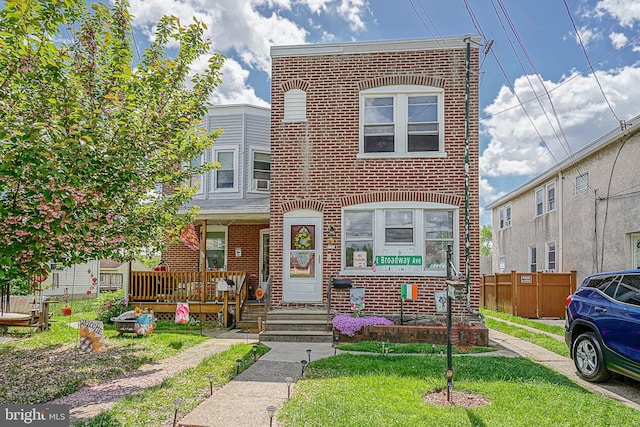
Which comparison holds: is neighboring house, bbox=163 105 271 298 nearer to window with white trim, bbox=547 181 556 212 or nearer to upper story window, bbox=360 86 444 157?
upper story window, bbox=360 86 444 157

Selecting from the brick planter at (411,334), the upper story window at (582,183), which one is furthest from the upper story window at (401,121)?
the upper story window at (582,183)

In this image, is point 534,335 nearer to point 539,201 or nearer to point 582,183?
point 582,183

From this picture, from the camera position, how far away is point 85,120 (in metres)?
5.18

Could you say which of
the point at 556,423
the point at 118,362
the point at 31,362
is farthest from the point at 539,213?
the point at 31,362

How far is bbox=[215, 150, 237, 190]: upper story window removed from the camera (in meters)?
15.9

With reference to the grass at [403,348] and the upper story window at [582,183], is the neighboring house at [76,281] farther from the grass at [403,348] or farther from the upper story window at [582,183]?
the upper story window at [582,183]

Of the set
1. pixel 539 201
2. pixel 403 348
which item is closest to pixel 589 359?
pixel 403 348

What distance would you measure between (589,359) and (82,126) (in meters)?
7.98

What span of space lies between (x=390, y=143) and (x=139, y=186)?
6845mm

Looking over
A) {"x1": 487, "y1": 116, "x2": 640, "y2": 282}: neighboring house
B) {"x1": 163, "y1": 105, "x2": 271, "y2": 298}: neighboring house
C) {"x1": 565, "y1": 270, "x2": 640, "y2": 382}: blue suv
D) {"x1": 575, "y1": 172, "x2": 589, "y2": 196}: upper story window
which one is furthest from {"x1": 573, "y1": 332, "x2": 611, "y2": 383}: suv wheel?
{"x1": 163, "y1": 105, "x2": 271, "y2": 298}: neighboring house

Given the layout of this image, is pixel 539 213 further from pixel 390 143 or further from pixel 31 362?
pixel 31 362

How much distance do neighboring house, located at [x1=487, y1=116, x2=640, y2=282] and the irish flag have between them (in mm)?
6471

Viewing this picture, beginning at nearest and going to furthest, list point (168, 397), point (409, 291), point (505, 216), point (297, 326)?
point (168, 397) → point (297, 326) → point (409, 291) → point (505, 216)

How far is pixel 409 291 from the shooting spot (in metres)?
10.8
